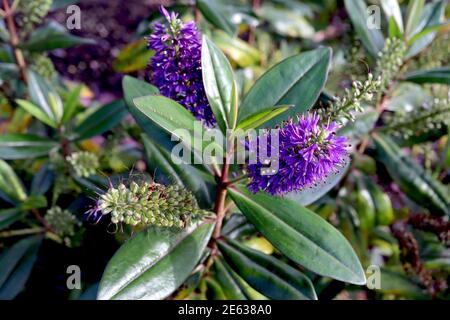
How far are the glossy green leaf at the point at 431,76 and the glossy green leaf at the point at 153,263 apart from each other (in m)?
0.83

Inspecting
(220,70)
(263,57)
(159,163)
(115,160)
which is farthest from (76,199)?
(263,57)

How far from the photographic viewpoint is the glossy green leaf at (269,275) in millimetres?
1194

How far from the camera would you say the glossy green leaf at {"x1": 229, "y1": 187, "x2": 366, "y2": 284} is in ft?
3.46

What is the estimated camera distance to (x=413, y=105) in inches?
70.4

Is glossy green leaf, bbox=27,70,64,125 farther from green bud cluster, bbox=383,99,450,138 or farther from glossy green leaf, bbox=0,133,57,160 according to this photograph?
green bud cluster, bbox=383,99,450,138

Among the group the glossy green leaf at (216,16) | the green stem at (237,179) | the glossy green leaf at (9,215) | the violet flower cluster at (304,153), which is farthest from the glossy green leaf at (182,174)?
the glossy green leaf at (216,16)

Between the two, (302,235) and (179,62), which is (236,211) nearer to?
(302,235)

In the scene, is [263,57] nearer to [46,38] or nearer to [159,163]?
[46,38]

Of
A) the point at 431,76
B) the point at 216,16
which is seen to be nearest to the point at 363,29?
the point at 431,76

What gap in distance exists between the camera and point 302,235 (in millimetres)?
1117

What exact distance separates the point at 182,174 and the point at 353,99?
0.51 meters

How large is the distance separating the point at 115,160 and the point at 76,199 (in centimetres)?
19

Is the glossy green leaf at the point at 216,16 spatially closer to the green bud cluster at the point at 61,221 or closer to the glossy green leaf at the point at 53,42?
the glossy green leaf at the point at 53,42

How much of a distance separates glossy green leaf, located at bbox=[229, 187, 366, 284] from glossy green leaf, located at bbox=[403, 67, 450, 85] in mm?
688
